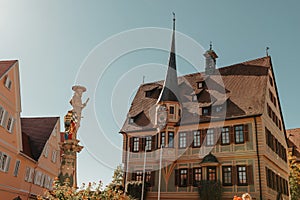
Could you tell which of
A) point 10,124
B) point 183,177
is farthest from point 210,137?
point 10,124

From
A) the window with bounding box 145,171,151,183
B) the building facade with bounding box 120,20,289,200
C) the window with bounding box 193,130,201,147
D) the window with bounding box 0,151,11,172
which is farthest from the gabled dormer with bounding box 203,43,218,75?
the window with bounding box 0,151,11,172

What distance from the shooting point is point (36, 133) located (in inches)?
1067

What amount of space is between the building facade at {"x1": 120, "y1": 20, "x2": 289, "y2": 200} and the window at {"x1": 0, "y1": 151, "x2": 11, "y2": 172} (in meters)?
10.4

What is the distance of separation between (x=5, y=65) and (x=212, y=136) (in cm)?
1570

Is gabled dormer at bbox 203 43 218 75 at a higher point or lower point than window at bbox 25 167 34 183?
higher

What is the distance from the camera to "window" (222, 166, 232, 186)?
77.2 feet

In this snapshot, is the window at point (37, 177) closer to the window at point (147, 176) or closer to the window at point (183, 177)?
the window at point (147, 176)

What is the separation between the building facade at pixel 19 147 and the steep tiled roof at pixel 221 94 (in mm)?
6914

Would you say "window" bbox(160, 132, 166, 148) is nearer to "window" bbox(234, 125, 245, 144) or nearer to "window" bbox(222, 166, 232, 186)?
"window" bbox(222, 166, 232, 186)

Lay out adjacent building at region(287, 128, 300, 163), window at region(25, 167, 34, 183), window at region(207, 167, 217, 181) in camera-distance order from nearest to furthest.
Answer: window at region(25, 167, 34, 183), window at region(207, 167, 217, 181), adjacent building at region(287, 128, 300, 163)

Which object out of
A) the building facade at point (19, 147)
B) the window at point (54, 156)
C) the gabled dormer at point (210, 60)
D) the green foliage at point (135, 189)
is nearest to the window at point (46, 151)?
the building facade at point (19, 147)

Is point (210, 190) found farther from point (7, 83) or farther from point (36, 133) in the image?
point (7, 83)

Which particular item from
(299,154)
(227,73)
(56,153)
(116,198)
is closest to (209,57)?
(227,73)

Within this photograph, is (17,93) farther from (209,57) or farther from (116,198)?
(209,57)
